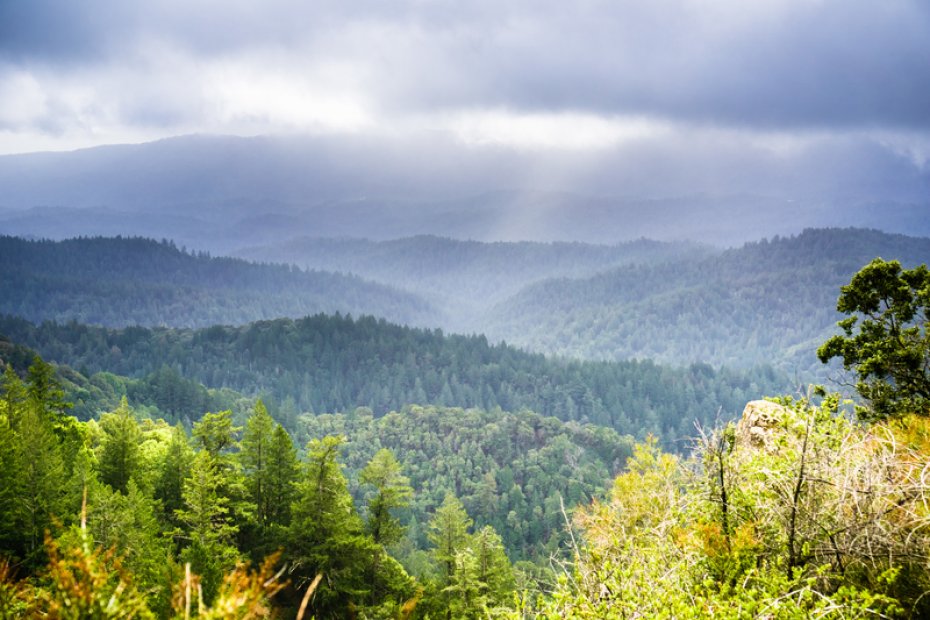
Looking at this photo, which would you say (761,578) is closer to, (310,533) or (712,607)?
(712,607)

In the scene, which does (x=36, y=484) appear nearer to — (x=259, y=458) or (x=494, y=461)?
(x=259, y=458)

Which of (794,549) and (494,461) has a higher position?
(794,549)

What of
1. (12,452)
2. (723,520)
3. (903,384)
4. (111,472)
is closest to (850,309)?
(903,384)

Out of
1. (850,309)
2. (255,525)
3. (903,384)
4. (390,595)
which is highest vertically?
(850,309)

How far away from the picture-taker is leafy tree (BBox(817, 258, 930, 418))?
2075 cm

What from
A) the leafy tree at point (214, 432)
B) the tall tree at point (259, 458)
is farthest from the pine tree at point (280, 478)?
the leafy tree at point (214, 432)

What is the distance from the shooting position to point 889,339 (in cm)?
2166

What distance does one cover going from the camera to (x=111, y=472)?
36.0 metres

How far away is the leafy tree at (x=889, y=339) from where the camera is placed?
20750mm

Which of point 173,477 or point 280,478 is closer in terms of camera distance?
point 280,478

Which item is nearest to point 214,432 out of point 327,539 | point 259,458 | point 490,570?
point 259,458

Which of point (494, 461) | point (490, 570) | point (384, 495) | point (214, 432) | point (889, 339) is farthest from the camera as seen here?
point (494, 461)

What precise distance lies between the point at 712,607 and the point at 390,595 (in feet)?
84.3

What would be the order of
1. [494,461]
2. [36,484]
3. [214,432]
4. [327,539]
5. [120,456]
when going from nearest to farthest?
1. [36,484]
2. [327,539]
3. [214,432]
4. [120,456]
5. [494,461]
